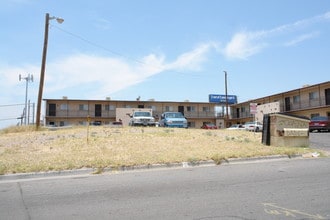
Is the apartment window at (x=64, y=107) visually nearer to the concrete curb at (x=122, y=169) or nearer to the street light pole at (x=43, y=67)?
the street light pole at (x=43, y=67)

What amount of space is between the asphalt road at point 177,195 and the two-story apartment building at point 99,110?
45.7 meters

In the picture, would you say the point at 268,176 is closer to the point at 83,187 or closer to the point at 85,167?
the point at 83,187

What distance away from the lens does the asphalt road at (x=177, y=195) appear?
18.1 ft

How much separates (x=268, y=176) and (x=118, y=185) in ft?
12.8

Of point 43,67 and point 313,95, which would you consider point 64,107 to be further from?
point 313,95

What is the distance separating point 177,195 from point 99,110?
53.5 meters

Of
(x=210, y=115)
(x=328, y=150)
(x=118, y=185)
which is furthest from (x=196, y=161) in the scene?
(x=210, y=115)

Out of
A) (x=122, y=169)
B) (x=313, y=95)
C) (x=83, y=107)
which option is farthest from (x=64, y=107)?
(x=122, y=169)

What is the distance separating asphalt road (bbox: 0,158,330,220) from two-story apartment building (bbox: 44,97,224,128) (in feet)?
150

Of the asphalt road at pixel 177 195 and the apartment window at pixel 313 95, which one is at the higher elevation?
the apartment window at pixel 313 95

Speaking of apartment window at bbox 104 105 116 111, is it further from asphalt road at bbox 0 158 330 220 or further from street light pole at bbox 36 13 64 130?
asphalt road at bbox 0 158 330 220

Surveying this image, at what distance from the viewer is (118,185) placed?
8.14 m

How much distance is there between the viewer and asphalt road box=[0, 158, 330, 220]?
5.52m

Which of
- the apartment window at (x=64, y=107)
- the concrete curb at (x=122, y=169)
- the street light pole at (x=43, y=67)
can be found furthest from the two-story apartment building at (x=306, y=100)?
the concrete curb at (x=122, y=169)
